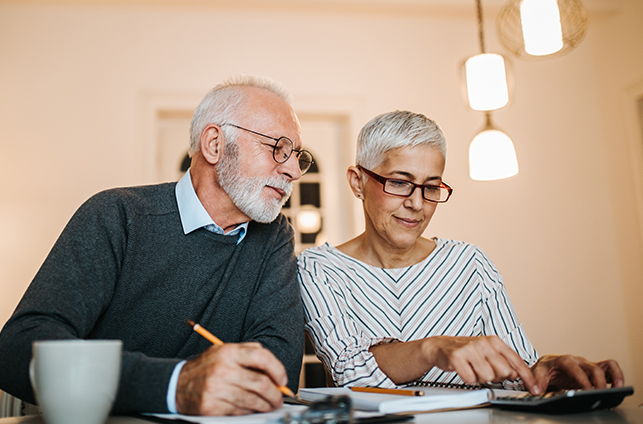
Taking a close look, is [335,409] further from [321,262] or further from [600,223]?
[600,223]

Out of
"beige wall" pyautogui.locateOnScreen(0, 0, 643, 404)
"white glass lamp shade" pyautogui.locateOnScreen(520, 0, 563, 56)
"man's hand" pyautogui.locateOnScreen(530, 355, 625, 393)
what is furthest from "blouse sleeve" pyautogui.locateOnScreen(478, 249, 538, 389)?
"beige wall" pyautogui.locateOnScreen(0, 0, 643, 404)

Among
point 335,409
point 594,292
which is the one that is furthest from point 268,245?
point 594,292

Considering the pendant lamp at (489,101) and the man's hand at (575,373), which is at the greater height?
the pendant lamp at (489,101)

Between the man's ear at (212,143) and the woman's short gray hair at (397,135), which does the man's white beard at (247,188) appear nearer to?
the man's ear at (212,143)

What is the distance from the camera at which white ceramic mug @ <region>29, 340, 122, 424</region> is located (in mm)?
611

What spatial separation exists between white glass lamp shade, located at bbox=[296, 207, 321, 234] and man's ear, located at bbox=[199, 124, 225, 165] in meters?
2.27

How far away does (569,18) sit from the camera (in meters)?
2.04

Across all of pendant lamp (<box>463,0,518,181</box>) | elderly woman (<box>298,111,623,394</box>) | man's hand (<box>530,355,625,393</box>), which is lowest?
man's hand (<box>530,355,625,393</box>)

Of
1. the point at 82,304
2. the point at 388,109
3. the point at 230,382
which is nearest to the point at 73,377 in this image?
the point at 230,382

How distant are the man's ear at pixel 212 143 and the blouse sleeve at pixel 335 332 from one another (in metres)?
0.39

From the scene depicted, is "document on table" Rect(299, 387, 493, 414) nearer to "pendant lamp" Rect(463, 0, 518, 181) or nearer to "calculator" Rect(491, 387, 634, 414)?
"calculator" Rect(491, 387, 634, 414)

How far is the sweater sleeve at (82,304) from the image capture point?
81 centimetres

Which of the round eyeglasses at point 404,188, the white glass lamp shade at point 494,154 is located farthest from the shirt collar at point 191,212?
the white glass lamp shade at point 494,154

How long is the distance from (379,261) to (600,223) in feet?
9.43
